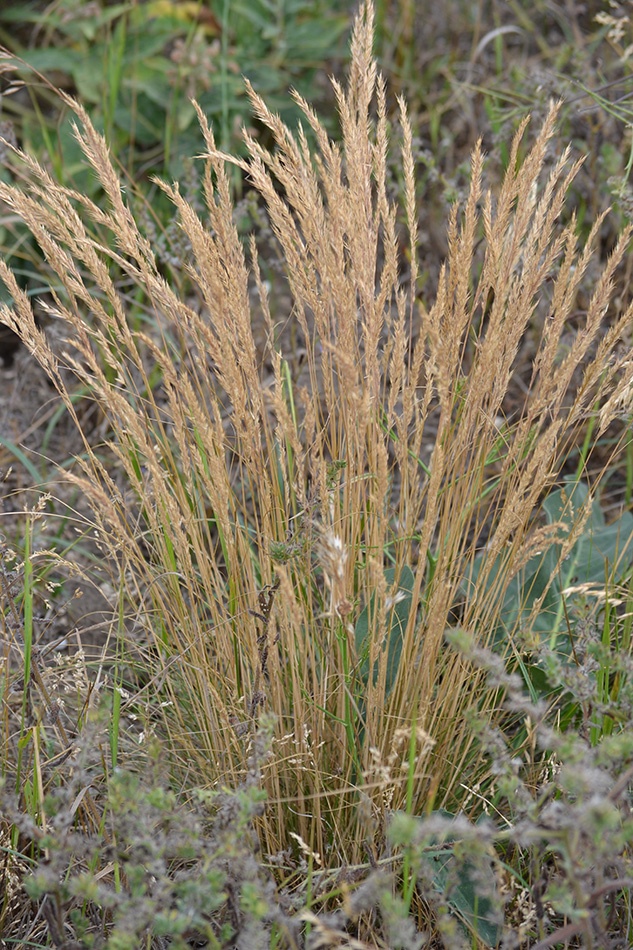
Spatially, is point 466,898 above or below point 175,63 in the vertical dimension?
below

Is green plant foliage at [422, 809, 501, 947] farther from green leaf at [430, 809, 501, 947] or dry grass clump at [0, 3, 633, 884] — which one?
dry grass clump at [0, 3, 633, 884]

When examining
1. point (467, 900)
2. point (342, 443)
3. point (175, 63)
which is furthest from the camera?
point (175, 63)

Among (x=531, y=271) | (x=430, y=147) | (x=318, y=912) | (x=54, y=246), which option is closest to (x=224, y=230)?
(x=54, y=246)

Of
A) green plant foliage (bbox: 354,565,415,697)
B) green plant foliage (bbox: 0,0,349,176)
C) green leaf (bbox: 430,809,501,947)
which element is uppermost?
green plant foliage (bbox: 0,0,349,176)

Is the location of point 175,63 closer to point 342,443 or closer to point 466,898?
point 342,443

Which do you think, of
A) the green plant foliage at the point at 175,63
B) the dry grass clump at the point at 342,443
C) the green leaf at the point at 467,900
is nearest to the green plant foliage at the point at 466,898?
the green leaf at the point at 467,900

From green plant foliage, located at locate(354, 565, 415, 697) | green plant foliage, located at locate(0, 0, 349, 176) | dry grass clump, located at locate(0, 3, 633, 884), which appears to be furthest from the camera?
green plant foliage, located at locate(0, 0, 349, 176)

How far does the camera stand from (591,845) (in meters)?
0.94

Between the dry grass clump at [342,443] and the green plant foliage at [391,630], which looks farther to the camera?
the green plant foliage at [391,630]

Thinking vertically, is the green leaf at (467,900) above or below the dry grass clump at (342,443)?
below

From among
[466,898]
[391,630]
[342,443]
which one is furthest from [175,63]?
[466,898]

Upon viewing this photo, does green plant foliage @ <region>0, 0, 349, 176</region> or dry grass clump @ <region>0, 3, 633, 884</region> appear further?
green plant foliage @ <region>0, 0, 349, 176</region>

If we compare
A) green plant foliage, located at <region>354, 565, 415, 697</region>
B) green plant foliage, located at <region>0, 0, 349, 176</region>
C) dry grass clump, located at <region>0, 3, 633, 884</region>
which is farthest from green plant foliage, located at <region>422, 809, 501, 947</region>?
green plant foliage, located at <region>0, 0, 349, 176</region>

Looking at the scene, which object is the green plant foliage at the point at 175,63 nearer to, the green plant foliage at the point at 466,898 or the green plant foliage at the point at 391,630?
the green plant foliage at the point at 391,630
